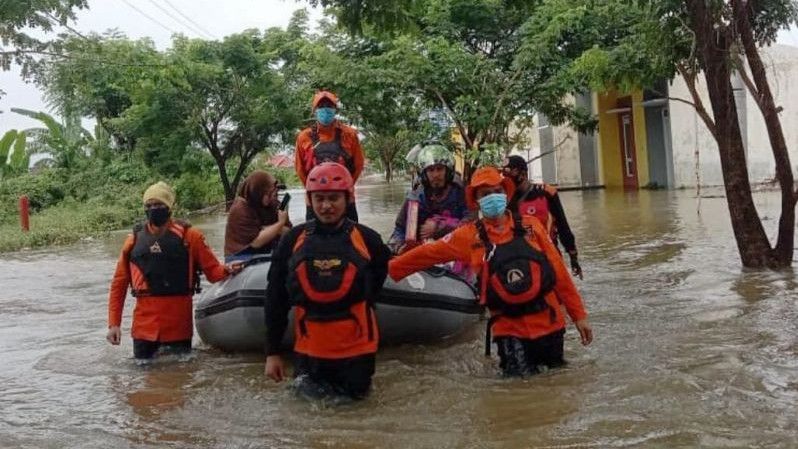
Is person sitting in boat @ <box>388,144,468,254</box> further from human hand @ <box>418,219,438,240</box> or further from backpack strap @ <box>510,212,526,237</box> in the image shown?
backpack strap @ <box>510,212,526,237</box>

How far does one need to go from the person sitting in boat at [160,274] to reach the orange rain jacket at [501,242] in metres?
1.66

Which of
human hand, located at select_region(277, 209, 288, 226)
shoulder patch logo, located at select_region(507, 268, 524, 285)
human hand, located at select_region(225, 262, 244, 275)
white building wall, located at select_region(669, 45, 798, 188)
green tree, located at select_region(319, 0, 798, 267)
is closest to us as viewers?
shoulder patch logo, located at select_region(507, 268, 524, 285)

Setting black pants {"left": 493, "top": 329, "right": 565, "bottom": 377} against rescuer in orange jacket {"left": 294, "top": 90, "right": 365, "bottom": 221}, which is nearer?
black pants {"left": 493, "top": 329, "right": 565, "bottom": 377}

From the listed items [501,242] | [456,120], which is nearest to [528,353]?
[501,242]

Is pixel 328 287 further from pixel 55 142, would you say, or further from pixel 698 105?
pixel 55 142

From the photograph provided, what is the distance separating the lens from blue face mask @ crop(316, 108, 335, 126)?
6463 mm

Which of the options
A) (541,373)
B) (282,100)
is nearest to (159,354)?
(541,373)

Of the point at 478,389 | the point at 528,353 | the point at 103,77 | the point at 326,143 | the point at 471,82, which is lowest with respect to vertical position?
the point at 478,389

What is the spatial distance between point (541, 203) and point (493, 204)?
2235mm

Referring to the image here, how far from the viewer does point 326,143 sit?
258 inches

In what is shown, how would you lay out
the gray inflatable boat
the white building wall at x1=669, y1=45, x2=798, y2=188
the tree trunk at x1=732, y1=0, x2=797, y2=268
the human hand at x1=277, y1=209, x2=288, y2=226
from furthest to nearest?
the white building wall at x1=669, y1=45, x2=798, y2=188
the tree trunk at x1=732, y1=0, x2=797, y2=268
the human hand at x1=277, y1=209, x2=288, y2=226
the gray inflatable boat

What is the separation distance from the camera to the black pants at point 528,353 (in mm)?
4926

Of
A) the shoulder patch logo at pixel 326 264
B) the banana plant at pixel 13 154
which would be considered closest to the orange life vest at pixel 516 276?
the shoulder patch logo at pixel 326 264

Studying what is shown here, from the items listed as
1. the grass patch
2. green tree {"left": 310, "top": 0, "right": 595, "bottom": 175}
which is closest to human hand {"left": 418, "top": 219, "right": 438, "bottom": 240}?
green tree {"left": 310, "top": 0, "right": 595, "bottom": 175}
